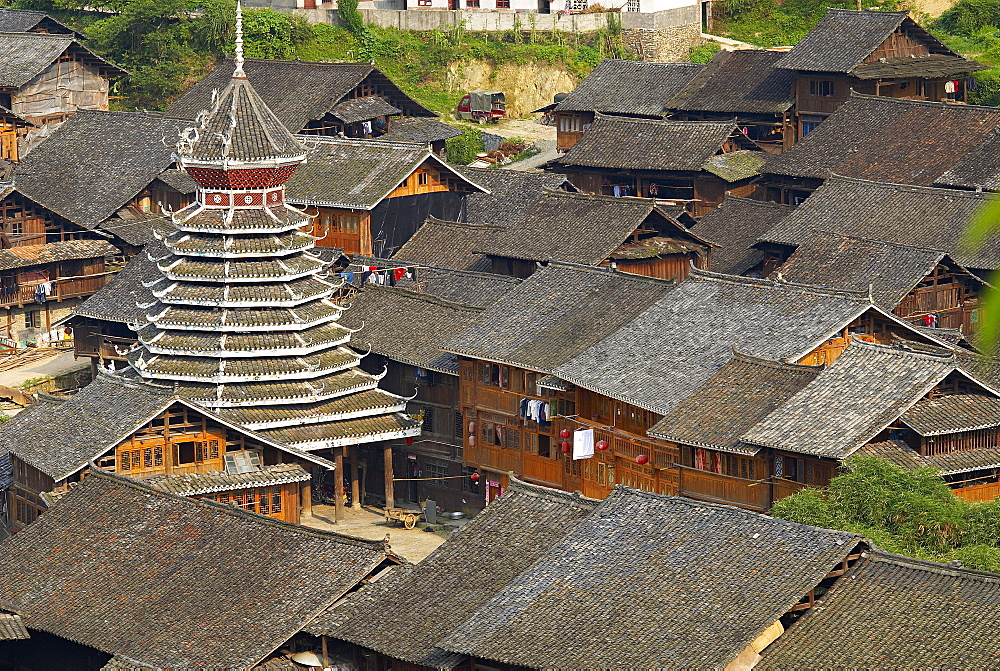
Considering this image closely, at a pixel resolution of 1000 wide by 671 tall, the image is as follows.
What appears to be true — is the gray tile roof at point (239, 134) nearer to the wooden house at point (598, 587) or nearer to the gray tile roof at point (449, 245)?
the gray tile roof at point (449, 245)

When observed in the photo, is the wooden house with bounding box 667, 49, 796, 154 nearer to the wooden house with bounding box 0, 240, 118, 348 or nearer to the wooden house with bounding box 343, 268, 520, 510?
the wooden house with bounding box 343, 268, 520, 510

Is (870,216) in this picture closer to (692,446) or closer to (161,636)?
(692,446)

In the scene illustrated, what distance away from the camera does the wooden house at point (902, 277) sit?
206 feet

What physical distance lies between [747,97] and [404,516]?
36976mm

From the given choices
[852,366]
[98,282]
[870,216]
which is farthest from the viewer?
[98,282]

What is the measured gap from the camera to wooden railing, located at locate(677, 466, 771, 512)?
50.0 meters

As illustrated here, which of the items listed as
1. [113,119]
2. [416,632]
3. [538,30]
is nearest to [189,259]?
[416,632]

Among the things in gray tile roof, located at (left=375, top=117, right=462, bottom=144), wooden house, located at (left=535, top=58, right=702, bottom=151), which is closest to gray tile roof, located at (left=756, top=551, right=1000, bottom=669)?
gray tile roof, located at (left=375, top=117, right=462, bottom=144)

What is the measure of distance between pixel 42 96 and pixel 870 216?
149 feet

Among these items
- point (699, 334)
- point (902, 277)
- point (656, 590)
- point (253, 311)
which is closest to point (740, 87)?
point (902, 277)

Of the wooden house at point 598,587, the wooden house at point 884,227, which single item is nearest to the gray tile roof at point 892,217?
the wooden house at point 884,227

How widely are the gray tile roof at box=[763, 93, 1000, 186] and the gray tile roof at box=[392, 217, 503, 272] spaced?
12807 mm

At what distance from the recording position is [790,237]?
233 ft

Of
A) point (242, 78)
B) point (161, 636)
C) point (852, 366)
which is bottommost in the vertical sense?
point (161, 636)
